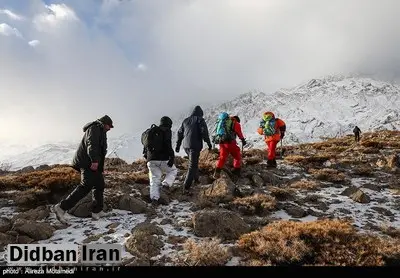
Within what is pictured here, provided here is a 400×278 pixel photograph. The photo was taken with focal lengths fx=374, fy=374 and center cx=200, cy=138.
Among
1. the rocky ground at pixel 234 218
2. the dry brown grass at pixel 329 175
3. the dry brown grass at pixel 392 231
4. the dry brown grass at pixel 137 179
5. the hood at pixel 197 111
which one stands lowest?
the dry brown grass at pixel 392 231

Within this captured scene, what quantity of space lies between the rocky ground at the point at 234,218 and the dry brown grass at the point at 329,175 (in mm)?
37

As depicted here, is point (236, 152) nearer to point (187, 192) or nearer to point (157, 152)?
point (187, 192)

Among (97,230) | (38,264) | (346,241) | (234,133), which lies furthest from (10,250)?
(234,133)

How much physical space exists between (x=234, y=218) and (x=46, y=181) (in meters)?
6.67

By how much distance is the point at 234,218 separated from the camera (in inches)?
364

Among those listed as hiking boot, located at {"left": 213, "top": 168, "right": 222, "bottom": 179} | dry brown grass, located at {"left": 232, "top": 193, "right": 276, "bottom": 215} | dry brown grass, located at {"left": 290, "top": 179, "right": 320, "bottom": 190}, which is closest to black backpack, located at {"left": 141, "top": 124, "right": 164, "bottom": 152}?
dry brown grass, located at {"left": 232, "top": 193, "right": 276, "bottom": 215}

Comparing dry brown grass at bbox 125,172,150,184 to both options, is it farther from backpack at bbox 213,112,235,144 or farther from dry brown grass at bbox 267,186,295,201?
dry brown grass at bbox 267,186,295,201

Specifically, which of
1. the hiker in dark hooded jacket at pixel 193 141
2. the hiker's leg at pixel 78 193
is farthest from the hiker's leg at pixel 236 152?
the hiker's leg at pixel 78 193

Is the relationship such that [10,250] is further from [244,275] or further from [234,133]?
[234,133]

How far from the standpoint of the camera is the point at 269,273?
6.75 meters

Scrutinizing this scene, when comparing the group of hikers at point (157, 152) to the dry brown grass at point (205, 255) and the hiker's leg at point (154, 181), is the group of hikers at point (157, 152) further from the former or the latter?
the dry brown grass at point (205, 255)

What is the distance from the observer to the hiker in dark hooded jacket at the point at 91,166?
32.1 ft

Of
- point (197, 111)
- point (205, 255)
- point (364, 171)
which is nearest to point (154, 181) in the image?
point (197, 111)

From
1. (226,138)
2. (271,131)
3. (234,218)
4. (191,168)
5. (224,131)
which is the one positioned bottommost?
(234,218)
